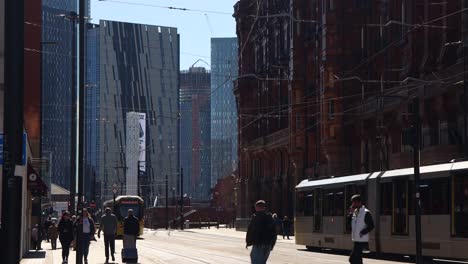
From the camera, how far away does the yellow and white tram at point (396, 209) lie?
26712 millimetres

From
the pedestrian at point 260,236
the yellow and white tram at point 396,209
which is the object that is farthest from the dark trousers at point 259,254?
the yellow and white tram at point 396,209

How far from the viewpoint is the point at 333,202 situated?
37.0 meters

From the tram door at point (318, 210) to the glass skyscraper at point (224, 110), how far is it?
11905 centimetres

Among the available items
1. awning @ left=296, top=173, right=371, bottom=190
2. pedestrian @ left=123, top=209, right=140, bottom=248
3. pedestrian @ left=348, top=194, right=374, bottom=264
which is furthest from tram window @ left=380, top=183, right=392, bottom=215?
pedestrian @ left=348, top=194, right=374, bottom=264

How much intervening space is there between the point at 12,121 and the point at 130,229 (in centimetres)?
1564

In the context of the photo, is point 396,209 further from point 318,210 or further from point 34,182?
point 34,182

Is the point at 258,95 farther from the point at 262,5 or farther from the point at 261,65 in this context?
the point at 262,5

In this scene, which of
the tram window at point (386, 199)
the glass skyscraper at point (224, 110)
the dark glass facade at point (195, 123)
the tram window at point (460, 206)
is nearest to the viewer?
the tram window at point (460, 206)

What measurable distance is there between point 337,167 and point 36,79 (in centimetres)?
2615

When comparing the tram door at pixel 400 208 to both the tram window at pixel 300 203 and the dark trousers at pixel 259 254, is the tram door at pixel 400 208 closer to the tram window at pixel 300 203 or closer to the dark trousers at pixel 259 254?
the tram window at pixel 300 203

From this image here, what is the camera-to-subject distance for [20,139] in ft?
41.4

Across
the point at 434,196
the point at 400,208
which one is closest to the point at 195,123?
the point at 400,208

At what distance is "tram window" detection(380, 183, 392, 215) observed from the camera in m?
31.6

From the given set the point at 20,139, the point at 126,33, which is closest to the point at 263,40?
the point at 126,33
